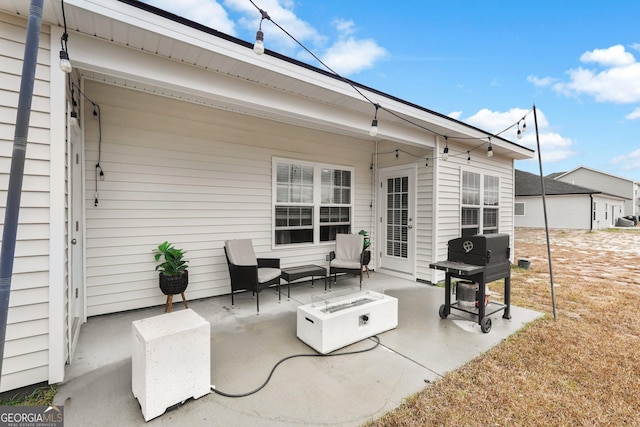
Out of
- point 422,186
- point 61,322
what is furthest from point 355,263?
point 61,322

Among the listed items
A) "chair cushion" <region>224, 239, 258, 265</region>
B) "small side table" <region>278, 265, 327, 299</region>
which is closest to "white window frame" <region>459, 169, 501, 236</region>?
"small side table" <region>278, 265, 327, 299</region>

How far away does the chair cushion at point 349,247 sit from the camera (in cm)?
539

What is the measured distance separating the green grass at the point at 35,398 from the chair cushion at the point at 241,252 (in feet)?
7.42

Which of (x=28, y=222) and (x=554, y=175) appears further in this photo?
(x=554, y=175)

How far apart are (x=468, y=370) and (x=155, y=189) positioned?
423 centimetres

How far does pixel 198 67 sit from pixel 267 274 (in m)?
2.77

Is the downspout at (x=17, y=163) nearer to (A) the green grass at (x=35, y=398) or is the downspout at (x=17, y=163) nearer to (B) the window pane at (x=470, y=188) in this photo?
(A) the green grass at (x=35, y=398)

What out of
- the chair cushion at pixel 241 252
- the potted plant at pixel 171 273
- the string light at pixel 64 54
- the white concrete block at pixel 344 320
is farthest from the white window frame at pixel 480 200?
the string light at pixel 64 54

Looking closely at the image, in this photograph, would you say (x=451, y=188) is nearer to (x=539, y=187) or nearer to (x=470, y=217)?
(x=470, y=217)

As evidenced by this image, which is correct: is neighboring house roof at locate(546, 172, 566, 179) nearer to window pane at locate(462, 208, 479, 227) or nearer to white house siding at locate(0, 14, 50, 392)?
window pane at locate(462, 208, 479, 227)

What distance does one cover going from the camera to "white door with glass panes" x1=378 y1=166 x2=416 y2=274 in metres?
5.75

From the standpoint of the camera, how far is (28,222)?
2143 mm

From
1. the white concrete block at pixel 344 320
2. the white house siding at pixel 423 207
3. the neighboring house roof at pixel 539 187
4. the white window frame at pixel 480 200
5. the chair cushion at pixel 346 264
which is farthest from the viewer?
the neighboring house roof at pixel 539 187

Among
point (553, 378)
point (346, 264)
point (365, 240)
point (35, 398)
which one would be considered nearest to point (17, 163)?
point (35, 398)
